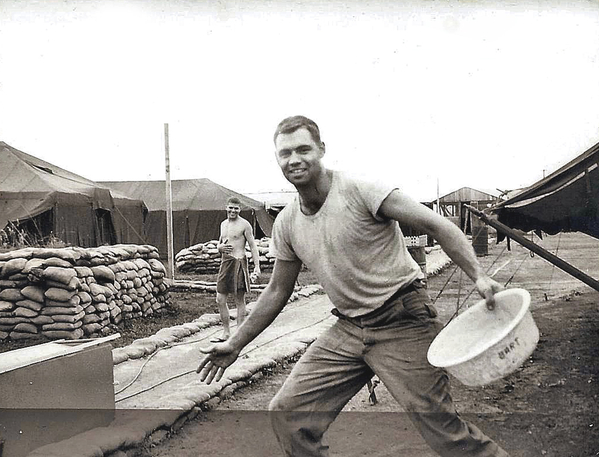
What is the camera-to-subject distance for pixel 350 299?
2.39m

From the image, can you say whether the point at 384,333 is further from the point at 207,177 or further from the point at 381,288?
the point at 207,177

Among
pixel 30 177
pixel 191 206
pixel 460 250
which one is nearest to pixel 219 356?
pixel 460 250

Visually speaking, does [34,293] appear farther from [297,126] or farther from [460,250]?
[460,250]

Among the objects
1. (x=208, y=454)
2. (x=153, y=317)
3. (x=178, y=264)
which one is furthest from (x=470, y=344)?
(x=178, y=264)

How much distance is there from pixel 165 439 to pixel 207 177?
12.5 m

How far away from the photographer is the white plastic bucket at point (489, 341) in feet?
6.37

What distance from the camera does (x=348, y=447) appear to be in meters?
3.57

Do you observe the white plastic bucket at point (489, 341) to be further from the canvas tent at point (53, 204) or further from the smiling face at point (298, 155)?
the canvas tent at point (53, 204)

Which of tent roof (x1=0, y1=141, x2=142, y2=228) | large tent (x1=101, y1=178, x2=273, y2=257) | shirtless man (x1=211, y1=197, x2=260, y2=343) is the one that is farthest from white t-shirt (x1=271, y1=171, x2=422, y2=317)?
large tent (x1=101, y1=178, x2=273, y2=257)

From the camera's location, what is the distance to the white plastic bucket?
1942mm

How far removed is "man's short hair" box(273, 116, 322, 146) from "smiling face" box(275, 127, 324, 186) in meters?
0.01

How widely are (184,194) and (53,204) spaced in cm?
791

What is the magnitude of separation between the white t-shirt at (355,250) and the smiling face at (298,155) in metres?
0.12

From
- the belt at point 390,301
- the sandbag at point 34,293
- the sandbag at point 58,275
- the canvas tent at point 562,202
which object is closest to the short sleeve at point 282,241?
the belt at point 390,301
